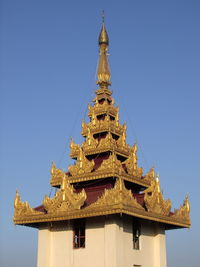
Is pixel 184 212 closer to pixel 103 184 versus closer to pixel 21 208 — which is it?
pixel 103 184

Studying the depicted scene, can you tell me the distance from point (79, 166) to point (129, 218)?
13.4 ft

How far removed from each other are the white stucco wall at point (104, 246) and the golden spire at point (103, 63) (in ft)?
31.1

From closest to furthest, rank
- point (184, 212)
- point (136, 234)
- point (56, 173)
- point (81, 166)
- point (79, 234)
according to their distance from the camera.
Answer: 1. point (79, 234)
2. point (136, 234)
3. point (81, 166)
4. point (56, 173)
5. point (184, 212)

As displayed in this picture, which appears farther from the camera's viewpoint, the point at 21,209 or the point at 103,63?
the point at 103,63

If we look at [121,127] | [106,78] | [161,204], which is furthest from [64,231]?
[106,78]

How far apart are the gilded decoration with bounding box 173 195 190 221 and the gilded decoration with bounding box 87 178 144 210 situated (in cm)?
505

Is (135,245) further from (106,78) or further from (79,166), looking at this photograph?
(106,78)

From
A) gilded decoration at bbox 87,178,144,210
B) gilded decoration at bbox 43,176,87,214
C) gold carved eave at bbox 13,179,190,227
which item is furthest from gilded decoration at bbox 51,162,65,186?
gilded decoration at bbox 87,178,144,210

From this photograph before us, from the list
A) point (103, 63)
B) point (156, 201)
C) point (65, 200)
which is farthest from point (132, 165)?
point (103, 63)

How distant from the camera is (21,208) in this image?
28.0 m

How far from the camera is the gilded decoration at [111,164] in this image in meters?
26.7

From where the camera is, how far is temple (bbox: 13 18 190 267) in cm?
2473

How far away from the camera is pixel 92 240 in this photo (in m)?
25.5

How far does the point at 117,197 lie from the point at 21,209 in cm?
640
